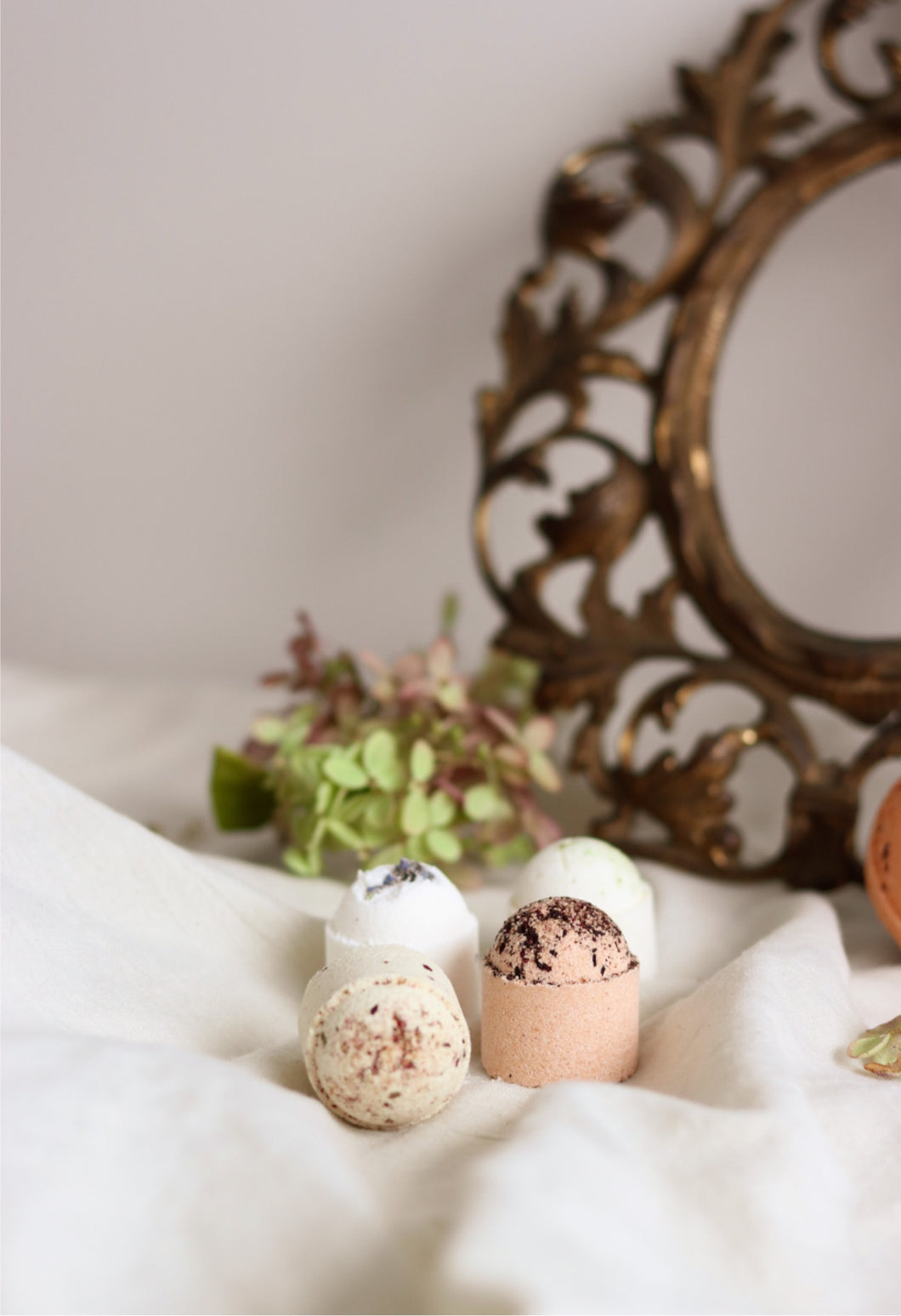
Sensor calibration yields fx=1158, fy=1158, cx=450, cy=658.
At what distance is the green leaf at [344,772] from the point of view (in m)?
0.83

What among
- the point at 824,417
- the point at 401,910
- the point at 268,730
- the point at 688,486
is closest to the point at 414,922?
the point at 401,910

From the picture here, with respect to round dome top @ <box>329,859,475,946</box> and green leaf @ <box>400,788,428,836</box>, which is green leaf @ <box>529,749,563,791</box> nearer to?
green leaf @ <box>400,788,428,836</box>

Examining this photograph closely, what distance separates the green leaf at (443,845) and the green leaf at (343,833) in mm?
50

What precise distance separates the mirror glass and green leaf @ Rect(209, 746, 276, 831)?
463mm

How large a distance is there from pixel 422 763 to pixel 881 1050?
0.38 m

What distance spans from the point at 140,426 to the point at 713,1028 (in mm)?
964

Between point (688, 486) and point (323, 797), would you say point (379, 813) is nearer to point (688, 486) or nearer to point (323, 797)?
point (323, 797)

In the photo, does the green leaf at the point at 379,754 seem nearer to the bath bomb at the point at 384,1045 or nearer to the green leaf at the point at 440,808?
the green leaf at the point at 440,808

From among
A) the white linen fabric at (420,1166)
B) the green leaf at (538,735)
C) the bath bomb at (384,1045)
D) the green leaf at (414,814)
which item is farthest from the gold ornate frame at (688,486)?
the bath bomb at (384,1045)

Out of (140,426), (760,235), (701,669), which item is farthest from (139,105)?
(701,669)

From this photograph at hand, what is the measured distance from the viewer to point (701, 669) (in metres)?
0.94

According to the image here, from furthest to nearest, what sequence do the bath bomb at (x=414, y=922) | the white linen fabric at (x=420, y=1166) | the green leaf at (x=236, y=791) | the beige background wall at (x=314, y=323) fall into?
the beige background wall at (x=314, y=323) < the green leaf at (x=236, y=791) < the bath bomb at (x=414, y=922) < the white linen fabric at (x=420, y=1166)

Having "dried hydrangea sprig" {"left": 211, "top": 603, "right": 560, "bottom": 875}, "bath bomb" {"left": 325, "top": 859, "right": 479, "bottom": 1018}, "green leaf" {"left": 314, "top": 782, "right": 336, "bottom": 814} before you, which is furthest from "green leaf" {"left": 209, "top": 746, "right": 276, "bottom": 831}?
"bath bomb" {"left": 325, "top": 859, "right": 479, "bottom": 1018}

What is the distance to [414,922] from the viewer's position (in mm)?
617
